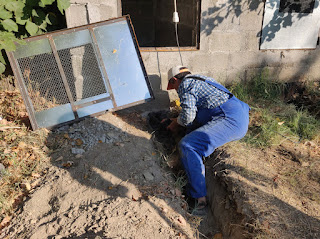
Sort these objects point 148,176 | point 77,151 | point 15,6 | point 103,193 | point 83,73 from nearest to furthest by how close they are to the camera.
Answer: point 103,193 < point 148,176 < point 77,151 < point 15,6 < point 83,73

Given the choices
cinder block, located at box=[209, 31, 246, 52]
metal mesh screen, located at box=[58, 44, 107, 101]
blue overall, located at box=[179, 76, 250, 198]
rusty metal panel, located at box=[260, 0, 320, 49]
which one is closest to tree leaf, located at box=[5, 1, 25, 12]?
metal mesh screen, located at box=[58, 44, 107, 101]

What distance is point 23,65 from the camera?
3.73 meters

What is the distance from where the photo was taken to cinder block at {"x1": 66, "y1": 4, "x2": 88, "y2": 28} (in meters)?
4.05

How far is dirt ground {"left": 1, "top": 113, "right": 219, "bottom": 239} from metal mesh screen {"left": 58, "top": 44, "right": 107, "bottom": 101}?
448 mm

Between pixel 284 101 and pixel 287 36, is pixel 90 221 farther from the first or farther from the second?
pixel 287 36

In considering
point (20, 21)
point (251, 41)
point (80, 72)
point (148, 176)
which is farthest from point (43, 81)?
point (251, 41)

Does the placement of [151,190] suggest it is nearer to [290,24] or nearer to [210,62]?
[210,62]

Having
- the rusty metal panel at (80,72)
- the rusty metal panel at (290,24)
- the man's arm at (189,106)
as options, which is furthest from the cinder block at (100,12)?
the rusty metal panel at (290,24)

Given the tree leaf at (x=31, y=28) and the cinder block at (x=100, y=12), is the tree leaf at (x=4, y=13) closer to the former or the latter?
the tree leaf at (x=31, y=28)

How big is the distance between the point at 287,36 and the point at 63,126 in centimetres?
450

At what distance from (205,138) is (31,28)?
2.86 meters

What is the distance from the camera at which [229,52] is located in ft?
16.8

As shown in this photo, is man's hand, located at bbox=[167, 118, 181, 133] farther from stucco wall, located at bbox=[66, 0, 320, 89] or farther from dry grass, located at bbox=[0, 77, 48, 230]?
dry grass, located at bbox=[0, 77, 48, 230]

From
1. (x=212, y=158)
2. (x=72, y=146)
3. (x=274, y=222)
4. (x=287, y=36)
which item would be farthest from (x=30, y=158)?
(x=287, y=36)
